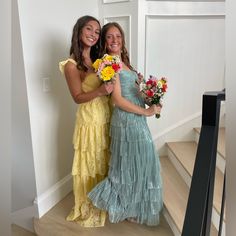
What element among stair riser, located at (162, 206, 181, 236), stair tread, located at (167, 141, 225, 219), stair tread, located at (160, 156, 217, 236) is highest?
stair tread, located at (167, 141, 225, 219)

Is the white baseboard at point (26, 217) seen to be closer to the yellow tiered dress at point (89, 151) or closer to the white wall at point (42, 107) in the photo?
the white wall at point (42, 107)

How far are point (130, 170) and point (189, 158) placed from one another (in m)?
0.84

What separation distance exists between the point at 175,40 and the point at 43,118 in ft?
4.95

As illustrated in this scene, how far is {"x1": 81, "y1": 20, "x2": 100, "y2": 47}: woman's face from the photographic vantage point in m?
1.95

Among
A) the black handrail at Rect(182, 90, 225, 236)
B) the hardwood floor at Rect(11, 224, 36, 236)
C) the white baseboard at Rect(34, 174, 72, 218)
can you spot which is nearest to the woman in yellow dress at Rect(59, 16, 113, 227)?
the white baseboard at Rect(34, 174, 72, 218)

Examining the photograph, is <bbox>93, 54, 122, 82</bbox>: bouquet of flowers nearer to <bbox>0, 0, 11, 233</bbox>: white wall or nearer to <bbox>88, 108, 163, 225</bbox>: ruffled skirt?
<bbox>88, 108, 163, 225</bbox>: ruffled skirt

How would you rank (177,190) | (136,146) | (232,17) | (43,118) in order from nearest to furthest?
(232,17)
(136,146)
(43,118)
(177,190)

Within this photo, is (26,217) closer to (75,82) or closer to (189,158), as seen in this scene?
(75,82)

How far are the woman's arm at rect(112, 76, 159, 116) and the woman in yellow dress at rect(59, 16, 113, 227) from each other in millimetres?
59

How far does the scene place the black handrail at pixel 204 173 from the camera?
2.74 feet

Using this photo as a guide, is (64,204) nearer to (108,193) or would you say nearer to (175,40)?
(108,193)

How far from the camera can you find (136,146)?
1.94 meters

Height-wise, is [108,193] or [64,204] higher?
[108,193]

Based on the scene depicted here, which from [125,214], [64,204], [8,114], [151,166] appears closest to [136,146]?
[151,166]
